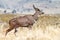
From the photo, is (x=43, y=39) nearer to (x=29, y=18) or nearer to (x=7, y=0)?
(x=29, y=18)

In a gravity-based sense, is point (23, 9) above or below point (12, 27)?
below

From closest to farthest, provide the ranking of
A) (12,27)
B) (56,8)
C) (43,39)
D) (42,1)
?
1. (43,39)
2. (12,27)
3. (56,8)
4. (42,1)

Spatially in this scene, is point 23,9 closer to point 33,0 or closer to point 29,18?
point 33,0

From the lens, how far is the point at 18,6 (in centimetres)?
3064

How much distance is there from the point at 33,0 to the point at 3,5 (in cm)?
408

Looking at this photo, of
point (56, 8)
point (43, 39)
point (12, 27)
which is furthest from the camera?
point (56, 8)

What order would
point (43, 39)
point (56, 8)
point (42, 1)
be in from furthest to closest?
point (42, 1) < point (56, 8) < point (43, 39)

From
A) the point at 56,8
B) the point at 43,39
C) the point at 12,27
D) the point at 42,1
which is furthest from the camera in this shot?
the point at 42,1

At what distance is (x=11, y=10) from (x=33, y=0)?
134 inches

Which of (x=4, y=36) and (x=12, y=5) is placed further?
(x=12, y=5)

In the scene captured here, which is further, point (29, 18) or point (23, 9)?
point (23, 9)

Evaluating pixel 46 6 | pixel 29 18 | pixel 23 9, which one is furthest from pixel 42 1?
pixel 29 18

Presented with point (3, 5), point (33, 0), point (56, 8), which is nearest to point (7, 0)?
point (3, 5)

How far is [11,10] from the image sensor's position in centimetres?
3041
